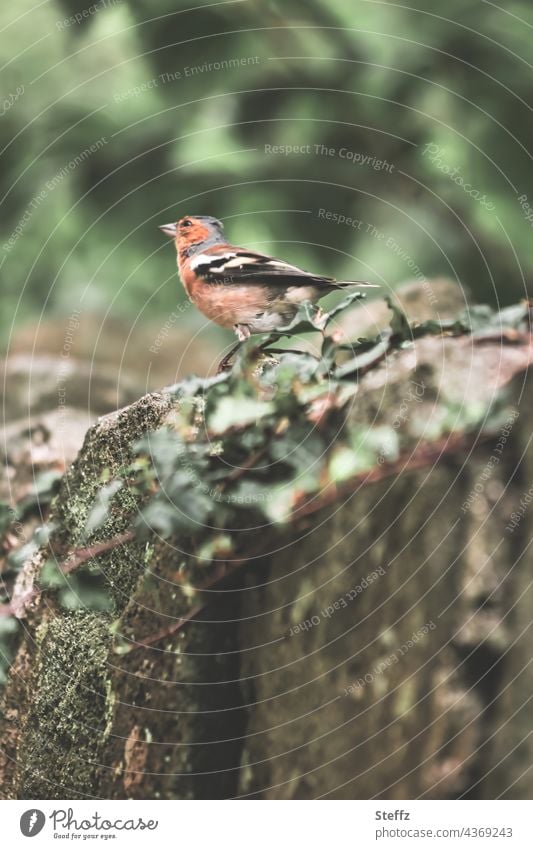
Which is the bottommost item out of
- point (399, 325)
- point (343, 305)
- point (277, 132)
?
point (399, 325)

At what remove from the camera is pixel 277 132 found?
427cm

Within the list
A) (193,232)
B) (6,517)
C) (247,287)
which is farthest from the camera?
(6,517)

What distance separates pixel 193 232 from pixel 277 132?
3.69ft

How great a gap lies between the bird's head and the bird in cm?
9

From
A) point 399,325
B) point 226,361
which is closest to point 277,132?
point 226,361

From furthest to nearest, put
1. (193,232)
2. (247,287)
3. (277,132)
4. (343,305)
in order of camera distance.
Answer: (277,132) → (193,232) → (247,287) → (343,305)

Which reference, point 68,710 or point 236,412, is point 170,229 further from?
point 68,710

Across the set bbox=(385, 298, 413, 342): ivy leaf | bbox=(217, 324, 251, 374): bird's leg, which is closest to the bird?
bbox=(217, 324, 251, 374): bird's leg

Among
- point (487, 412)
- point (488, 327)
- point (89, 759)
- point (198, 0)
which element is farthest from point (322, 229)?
point (89, 759)

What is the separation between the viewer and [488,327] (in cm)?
253

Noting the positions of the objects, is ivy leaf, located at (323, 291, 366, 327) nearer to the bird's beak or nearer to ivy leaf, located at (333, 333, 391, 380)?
ivy leaf, located at (333, 333, 391, 380)

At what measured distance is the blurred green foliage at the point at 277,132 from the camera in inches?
161

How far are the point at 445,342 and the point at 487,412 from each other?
0.31 m

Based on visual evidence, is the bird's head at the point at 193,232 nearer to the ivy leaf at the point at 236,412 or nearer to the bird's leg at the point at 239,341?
the bird's leg at the point at 239,341
